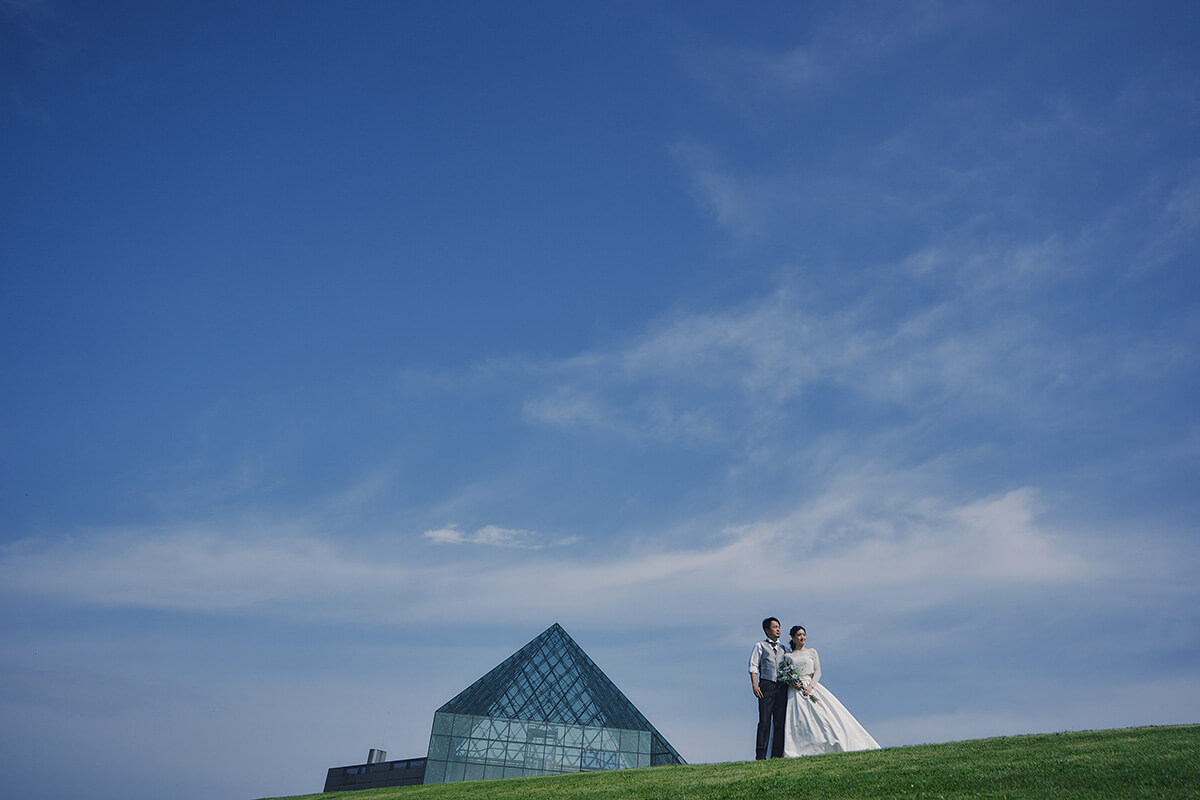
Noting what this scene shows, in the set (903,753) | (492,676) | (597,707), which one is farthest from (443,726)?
(903,753)

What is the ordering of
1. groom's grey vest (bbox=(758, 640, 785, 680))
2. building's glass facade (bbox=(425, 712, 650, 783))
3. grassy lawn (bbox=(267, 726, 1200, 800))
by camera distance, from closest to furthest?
grassy lawn (bbox=(267, 726, 1200, 800))
groom's grey vest (bbox=(758, 640, 785, 680))
building's glass facade (bbox=(425, 712, 650, 783))

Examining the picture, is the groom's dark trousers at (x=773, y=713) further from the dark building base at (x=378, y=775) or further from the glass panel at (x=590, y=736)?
the dark building base at (x=378, y=775)

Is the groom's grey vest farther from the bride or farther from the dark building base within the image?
the dark building base

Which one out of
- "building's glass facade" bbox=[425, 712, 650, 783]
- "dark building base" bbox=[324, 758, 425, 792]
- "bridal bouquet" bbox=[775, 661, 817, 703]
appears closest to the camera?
"bridal bouquet" bbox=[775, 661, 817, 703]

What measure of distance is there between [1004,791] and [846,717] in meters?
3.99

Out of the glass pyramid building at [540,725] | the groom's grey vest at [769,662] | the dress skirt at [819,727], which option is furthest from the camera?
the glass pyramid building at [540,725]

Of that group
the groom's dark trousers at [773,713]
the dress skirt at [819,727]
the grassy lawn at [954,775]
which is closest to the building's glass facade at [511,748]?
the groom's dark trousers at [773,713]

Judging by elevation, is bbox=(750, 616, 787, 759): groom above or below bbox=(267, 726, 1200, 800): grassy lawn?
above

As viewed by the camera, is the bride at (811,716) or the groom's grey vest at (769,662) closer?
the bride at (811,716)

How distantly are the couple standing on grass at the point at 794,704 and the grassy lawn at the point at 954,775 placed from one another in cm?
81

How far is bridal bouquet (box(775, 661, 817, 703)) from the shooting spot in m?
10.5

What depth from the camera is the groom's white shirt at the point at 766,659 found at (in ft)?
34.9

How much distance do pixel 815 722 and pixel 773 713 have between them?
0.53 metres

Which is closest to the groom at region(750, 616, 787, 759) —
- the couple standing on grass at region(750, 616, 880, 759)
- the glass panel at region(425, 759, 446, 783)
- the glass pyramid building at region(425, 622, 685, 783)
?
the couple standing on grass at region(750, 616, 880, 759)
